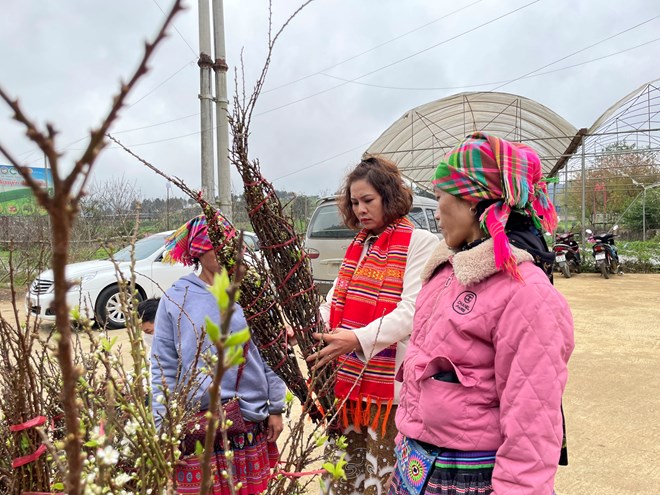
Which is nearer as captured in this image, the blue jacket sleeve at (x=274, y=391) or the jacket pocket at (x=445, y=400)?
the jacket pocket at (x=445, y=400)

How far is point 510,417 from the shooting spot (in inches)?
43.3

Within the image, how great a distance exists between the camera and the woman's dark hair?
1887mm

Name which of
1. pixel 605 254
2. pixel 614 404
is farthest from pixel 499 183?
pixel 605 254

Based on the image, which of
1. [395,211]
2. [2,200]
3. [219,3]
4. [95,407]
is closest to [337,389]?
[395,211]

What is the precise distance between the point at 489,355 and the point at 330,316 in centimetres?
87

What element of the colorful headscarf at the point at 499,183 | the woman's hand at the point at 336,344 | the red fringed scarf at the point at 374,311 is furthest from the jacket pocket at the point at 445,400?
the red fringed scarf at the point at 374,311

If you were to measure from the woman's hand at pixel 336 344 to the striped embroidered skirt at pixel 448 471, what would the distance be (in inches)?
16.2

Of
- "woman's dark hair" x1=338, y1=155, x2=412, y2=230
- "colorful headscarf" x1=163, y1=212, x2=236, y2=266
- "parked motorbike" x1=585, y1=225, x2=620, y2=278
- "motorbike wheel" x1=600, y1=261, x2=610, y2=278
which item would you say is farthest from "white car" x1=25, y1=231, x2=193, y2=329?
"motorbike wheel" x1=600, y1=261, x2=610, y2=278

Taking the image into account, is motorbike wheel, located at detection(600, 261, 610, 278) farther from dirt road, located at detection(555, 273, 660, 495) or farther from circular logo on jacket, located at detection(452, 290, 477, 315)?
circular logo on jacket, located at detection(452, 290, 477, 315)

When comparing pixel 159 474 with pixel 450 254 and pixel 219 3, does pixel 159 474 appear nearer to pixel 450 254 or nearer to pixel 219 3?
pixel 450 254

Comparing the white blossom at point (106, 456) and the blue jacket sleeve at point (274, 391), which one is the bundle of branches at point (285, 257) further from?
the white blossom at point (106, 456)

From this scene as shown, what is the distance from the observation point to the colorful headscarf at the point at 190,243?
5.94 feet

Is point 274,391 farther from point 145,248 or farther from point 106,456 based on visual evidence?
point 145,248

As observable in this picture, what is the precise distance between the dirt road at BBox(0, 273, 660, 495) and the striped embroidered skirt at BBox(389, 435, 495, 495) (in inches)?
70.6
